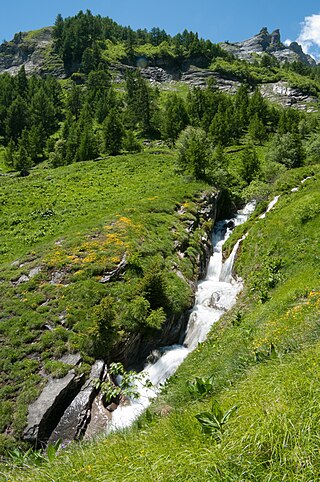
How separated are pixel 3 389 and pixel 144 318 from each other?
8192 mm

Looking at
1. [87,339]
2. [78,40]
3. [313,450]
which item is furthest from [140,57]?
[313,450]

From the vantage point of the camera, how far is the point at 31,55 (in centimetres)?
17438

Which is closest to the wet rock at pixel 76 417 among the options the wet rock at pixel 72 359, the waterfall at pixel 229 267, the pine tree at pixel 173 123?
the wet rock at pixel 72 359

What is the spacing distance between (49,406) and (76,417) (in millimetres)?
1296

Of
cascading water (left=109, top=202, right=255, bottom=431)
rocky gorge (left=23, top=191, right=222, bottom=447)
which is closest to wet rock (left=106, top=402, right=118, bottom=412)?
rocky gorge (left=23, top=191, right=222, bottom=447)

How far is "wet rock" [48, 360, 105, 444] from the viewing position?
43.4ft

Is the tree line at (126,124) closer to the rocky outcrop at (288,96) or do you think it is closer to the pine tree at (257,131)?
the pine tree at (257,131)

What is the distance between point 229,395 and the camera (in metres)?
4.87

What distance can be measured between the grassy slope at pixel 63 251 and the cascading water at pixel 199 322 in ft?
11.1

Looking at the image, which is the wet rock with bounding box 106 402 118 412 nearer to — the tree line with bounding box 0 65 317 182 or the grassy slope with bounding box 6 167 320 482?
Answer: the grassy slope with bounding box 6 167 320 482

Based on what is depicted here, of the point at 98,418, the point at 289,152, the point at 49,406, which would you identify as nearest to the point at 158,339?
→ the point at 98,418

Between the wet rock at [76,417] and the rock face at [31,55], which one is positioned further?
the rock face at [31,55]

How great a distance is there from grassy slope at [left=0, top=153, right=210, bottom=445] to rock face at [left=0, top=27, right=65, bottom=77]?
5446 inches

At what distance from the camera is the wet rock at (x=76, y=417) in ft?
43.4
